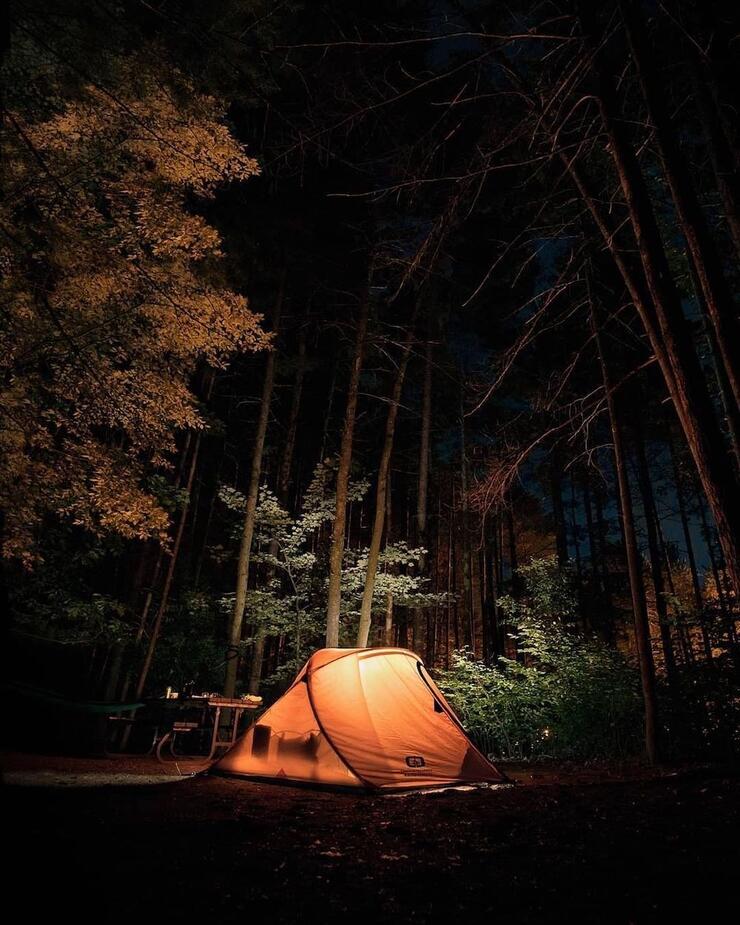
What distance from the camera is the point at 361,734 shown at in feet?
17.3

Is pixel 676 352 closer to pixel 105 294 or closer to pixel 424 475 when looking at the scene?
pixel 105 294

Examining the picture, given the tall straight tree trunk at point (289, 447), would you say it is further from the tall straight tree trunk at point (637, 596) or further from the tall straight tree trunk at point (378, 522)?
the tall straight tree trunk at point (637, 596)

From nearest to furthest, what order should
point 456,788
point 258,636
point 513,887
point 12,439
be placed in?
point 513,887 < point 456,788 < point 12,439 < point 258,636

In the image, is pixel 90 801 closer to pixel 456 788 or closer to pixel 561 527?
pixel 456 788

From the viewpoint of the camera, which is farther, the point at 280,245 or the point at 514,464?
the point at 280,245

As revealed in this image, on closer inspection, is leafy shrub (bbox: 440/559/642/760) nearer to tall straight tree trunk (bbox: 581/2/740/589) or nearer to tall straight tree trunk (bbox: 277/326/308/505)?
tall straight tree trunk (bbox: 277/326/308/505)

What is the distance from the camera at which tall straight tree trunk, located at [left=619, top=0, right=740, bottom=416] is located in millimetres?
3496

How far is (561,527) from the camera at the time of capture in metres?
14.1

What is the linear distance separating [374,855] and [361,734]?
101 inches

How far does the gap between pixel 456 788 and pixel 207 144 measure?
25.0 feet

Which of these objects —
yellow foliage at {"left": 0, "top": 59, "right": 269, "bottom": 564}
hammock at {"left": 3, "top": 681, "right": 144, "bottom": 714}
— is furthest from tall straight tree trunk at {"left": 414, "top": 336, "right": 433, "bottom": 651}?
hammock at {"left": 3, "top": 681, "right": 144, "bottom": 714}

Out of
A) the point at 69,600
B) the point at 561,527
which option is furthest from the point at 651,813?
the point at 561,527

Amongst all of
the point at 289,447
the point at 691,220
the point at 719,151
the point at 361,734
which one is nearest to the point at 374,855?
the point at 361,734

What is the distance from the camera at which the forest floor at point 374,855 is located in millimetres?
1994
